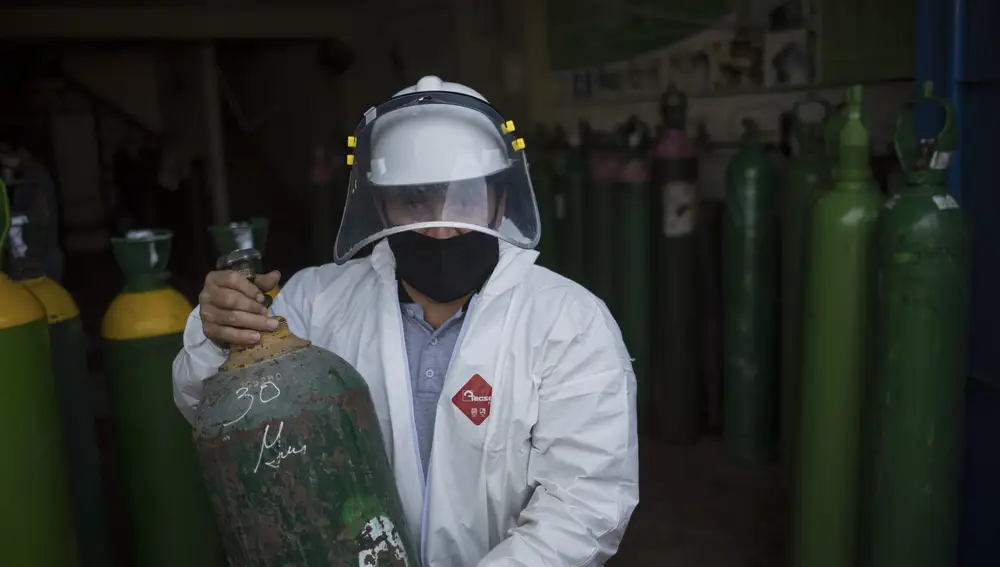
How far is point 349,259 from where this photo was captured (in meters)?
1.23

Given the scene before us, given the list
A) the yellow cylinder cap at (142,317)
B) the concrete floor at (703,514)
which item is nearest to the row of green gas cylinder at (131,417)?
the yellow cylinder cap at (142,317)

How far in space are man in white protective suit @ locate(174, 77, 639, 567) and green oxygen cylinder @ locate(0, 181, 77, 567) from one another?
492 mm

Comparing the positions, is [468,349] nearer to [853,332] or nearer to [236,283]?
[236,283]

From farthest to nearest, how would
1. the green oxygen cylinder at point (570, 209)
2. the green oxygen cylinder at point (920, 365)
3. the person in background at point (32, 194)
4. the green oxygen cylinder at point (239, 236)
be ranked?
the green oxygen cylinder at point (570, 209) → the person in background at point (32, 194) → the green oxygen cylinder at point (920, 365) → the green oxygen cylinder at point (239, 236)

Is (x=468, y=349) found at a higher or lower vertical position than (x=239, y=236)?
lower

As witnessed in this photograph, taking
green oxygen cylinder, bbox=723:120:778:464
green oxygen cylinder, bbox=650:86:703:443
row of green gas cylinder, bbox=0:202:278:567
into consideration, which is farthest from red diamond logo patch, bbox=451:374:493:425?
green oxygen cylinder, bbox=650:86:703:443

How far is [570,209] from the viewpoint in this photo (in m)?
3.34

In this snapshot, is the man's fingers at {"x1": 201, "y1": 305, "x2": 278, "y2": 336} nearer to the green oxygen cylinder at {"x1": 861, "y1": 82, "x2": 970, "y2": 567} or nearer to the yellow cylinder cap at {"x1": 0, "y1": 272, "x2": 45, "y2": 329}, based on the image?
the yellow cylinder cap at {"x1": 0, "y1": 272, "x2": 45, "y2": 329}

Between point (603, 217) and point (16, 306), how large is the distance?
7.06 feet

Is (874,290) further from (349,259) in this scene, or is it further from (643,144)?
(643,144)

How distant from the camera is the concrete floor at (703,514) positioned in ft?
7.68

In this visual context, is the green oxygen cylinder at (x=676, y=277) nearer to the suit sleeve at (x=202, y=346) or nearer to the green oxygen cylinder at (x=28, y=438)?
the suit sleeve at (x=202, y=346)

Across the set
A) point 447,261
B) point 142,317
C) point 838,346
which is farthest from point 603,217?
point 447,261

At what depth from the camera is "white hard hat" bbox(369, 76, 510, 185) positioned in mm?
1113
